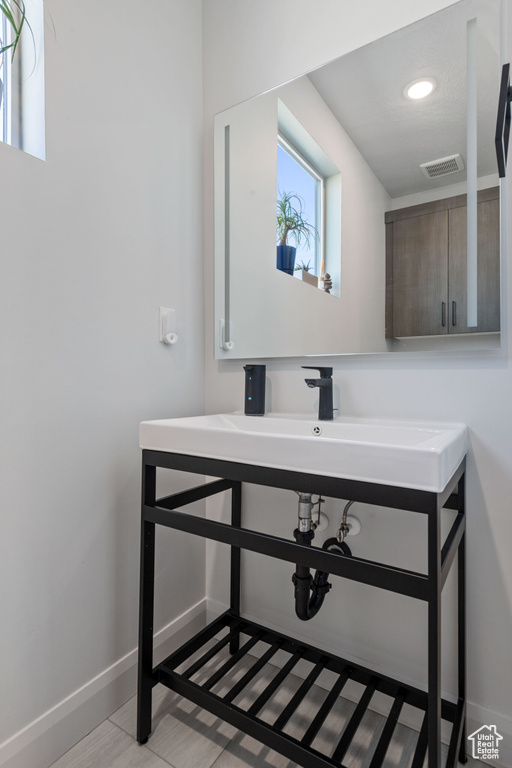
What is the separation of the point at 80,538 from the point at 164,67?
1568mm

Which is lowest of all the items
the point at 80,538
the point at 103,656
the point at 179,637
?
the point at 179,637

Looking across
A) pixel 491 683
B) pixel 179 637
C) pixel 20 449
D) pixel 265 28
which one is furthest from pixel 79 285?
pixel 491 683

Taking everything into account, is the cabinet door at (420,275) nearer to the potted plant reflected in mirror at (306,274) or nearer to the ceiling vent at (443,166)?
the ceiling vent at (443,166)

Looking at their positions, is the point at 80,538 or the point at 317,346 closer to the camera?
the point at 80,538

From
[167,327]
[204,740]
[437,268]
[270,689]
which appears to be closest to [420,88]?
[437,268]

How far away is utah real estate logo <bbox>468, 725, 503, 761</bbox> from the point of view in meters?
1.05

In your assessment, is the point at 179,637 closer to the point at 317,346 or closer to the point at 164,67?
the point at 317,346

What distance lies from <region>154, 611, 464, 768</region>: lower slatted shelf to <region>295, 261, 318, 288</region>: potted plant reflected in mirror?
1.16m

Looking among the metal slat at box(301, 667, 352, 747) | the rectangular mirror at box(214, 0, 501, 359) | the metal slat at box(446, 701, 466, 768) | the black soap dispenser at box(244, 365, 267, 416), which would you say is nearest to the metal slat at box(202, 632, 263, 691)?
the metal slat at box(301, 667, 352, 747)

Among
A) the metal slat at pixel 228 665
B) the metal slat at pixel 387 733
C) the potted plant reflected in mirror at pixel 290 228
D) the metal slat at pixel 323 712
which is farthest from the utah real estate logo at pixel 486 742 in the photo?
the potted plant reflected in mirror at pixel 290 228

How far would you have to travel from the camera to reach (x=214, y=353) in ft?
5.16

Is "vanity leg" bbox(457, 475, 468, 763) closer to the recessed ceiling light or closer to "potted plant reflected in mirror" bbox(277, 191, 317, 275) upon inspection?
"potted plant reflected in mirror" bbox(277, 191, 317, 275)

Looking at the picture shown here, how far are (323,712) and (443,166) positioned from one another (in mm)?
1470

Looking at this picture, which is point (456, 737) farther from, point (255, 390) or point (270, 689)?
point (255, 390)
